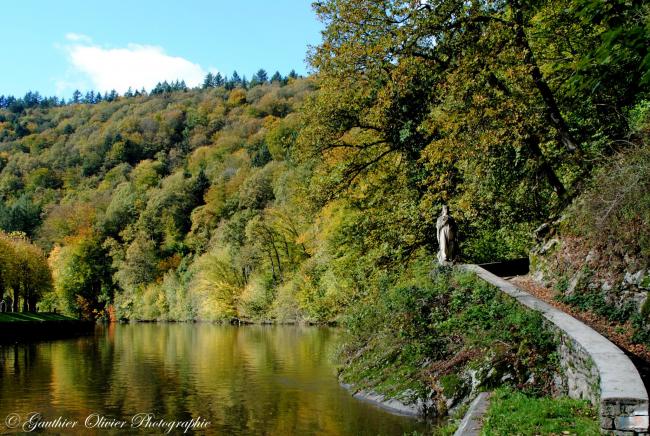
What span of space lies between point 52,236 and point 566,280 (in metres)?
96.8

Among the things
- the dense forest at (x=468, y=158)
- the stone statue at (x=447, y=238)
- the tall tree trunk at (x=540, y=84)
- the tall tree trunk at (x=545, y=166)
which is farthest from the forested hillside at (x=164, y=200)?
the tall tree trunk at (x=540, y=84)

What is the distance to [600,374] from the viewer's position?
24.3 feet

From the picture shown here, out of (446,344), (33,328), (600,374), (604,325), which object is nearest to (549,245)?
(446,344)

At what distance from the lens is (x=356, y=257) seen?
74.2 ft

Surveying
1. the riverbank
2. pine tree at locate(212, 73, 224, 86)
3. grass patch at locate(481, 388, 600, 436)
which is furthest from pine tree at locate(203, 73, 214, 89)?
grass patch at locate(481, 388, 600, 436)

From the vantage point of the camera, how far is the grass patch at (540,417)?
23.5 feet

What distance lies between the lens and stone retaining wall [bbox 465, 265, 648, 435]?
6391 mm

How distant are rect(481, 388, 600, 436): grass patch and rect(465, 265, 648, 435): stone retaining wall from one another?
0.83 ft

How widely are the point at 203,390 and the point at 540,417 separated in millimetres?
11400

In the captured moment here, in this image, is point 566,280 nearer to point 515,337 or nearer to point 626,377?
point 515,337

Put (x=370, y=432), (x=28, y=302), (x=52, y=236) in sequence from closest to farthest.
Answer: (x=370, y=432) < (x=28, y=302) < (x=52, y=236)

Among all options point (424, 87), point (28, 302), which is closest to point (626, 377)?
point (424, 87)

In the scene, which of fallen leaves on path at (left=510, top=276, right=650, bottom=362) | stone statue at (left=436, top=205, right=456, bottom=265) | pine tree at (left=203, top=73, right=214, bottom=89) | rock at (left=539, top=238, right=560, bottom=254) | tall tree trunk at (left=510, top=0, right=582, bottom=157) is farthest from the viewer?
pine tree at (left=203, top=73, right=214, bottom=89)

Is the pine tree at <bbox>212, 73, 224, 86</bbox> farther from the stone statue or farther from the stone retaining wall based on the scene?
the stone retaining wall
